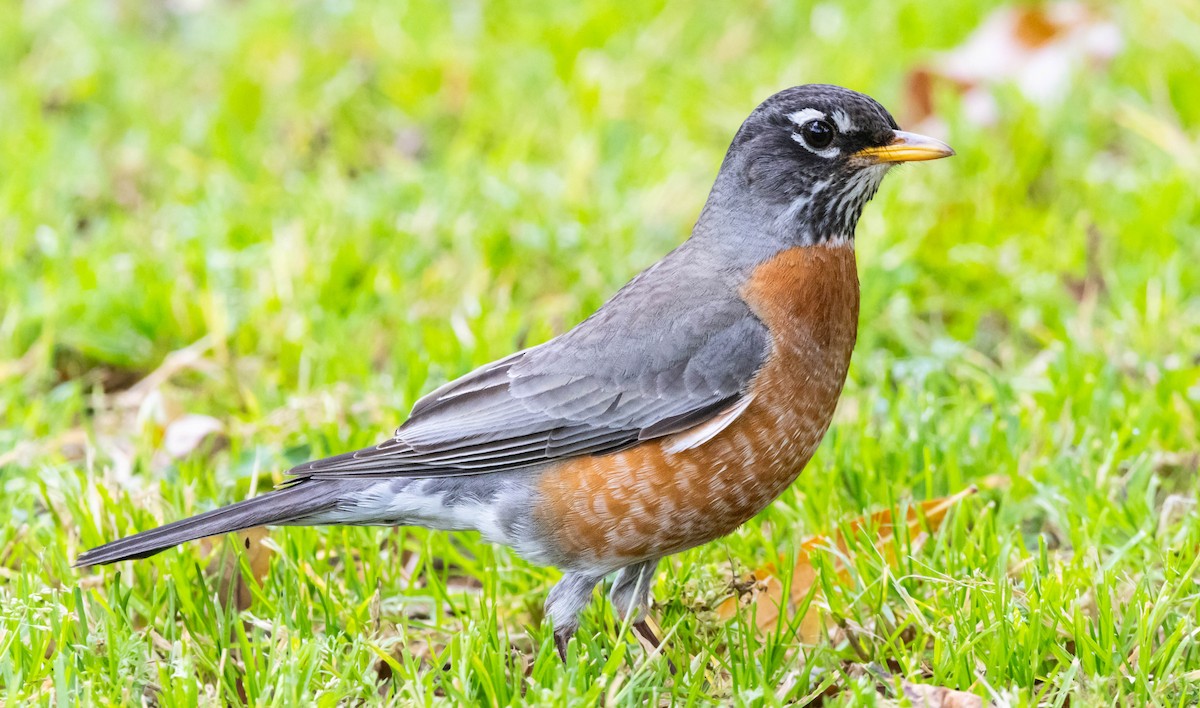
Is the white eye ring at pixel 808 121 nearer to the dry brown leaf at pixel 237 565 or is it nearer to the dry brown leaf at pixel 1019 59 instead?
the dry brown leaf at pixel 237 565

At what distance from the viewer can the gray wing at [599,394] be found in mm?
3633

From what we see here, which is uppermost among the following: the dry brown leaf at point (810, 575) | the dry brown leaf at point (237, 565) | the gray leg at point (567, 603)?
the dry brown leaf at point (237, 565)

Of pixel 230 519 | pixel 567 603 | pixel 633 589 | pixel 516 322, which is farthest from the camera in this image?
pixel 516 322

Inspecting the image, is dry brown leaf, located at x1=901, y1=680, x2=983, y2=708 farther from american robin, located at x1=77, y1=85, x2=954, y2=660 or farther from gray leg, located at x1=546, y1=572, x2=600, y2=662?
gray leg, located at x1=546, y1=572, x2=600, y2=662

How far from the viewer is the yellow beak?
3816 millimetres

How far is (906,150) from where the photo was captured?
384 centimetres

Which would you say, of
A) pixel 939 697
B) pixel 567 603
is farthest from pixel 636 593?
pixel 939 697

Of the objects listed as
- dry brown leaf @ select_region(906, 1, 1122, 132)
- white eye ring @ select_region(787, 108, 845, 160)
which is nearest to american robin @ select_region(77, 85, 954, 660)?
white eye ring @ select_region(787, 108, 845, 160)

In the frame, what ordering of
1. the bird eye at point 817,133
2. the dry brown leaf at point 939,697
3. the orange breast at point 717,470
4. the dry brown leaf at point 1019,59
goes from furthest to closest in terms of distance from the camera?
the dry brown leaf at point 1019,59 < the bird eye at point 817,133 < the orange breast at point 717,470 < the dry brown leaf at point 939,697

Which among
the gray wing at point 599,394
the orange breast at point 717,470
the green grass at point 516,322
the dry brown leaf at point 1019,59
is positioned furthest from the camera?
the dry brown leaf at point 1019,59

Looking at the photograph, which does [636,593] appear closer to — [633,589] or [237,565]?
[633,589]

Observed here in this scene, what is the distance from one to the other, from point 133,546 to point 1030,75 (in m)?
5.13

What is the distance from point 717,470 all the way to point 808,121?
3.46 feet

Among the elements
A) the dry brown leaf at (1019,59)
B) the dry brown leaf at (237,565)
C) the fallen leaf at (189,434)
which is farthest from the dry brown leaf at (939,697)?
the dry brown leaf at (1019,59)
